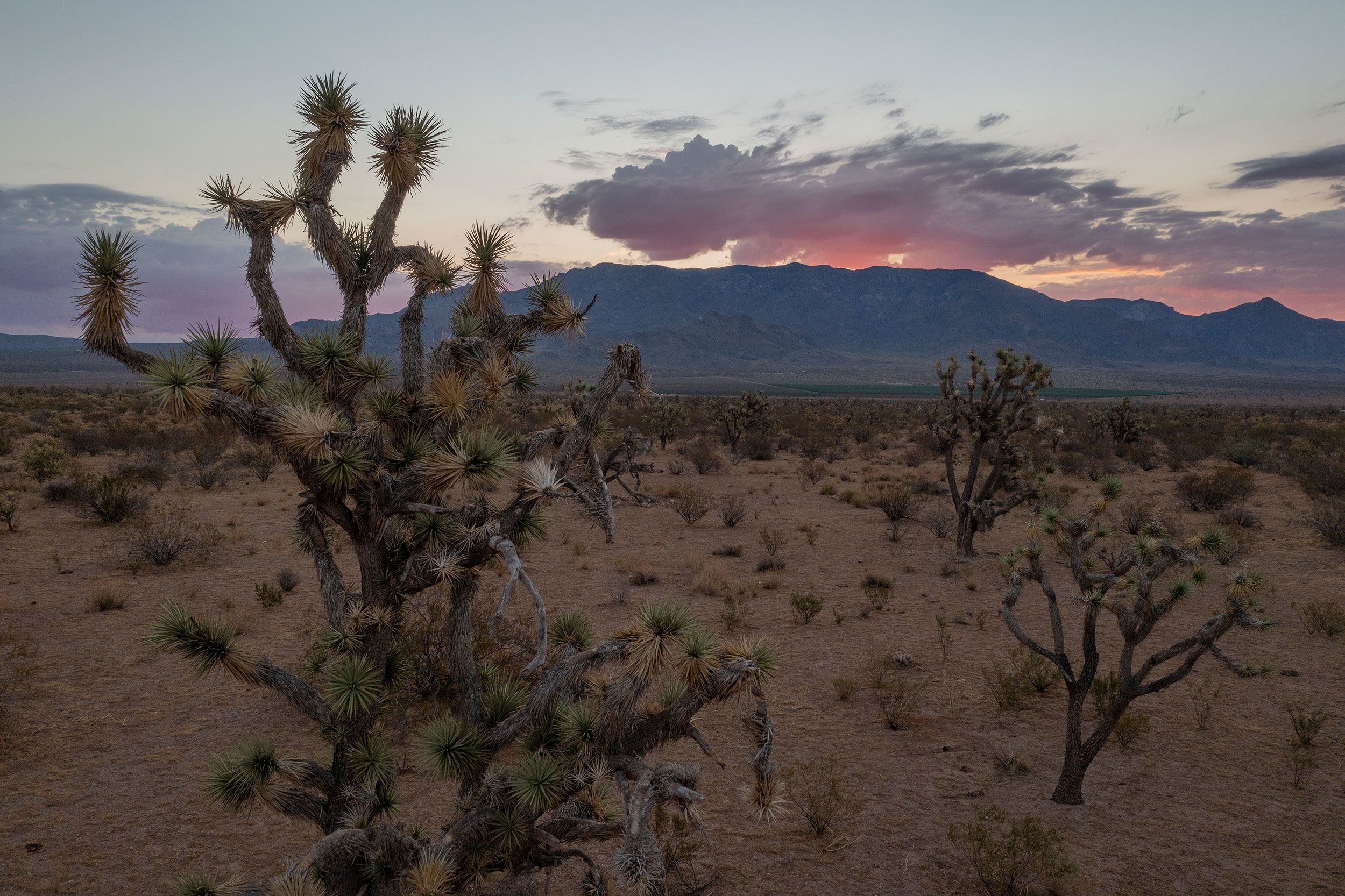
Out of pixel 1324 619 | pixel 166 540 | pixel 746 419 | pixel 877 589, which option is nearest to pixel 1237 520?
pixel 1324 619

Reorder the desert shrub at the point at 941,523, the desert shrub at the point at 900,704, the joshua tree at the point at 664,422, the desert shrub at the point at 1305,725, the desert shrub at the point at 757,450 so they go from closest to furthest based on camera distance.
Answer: the desert shrub at the point at 1305,725 → the desert shrub at the point at 900,704 → the desert shrub at the point at 941,523 → the desert shrub at the point at 757,450 → the joshua tree at the point at 664,422

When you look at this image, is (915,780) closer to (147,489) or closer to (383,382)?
(383,382)

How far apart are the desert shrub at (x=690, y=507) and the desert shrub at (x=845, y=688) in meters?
10.3

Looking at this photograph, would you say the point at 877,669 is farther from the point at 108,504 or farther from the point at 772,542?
the point at 108,504

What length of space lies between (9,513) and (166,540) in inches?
192

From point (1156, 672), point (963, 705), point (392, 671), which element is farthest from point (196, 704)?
point (1156, 672)

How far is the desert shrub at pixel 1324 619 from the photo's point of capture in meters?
11.0

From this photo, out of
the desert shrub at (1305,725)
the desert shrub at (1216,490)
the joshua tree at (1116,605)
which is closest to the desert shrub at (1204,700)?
the desert shrub at (1305,725)

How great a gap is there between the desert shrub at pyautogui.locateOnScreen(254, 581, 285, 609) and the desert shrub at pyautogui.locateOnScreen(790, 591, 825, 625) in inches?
342

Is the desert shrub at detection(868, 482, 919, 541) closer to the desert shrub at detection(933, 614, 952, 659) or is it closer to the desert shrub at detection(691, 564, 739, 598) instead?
the desert shrub at detection(691, 564, 739, 598)

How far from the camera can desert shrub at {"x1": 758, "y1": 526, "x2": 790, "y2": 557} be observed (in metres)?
15.8

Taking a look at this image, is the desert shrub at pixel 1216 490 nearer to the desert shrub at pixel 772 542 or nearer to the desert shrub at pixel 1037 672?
the desert shrub at pixel 772 542

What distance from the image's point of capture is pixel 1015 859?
545 cm

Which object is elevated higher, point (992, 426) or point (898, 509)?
point (992, 426)
